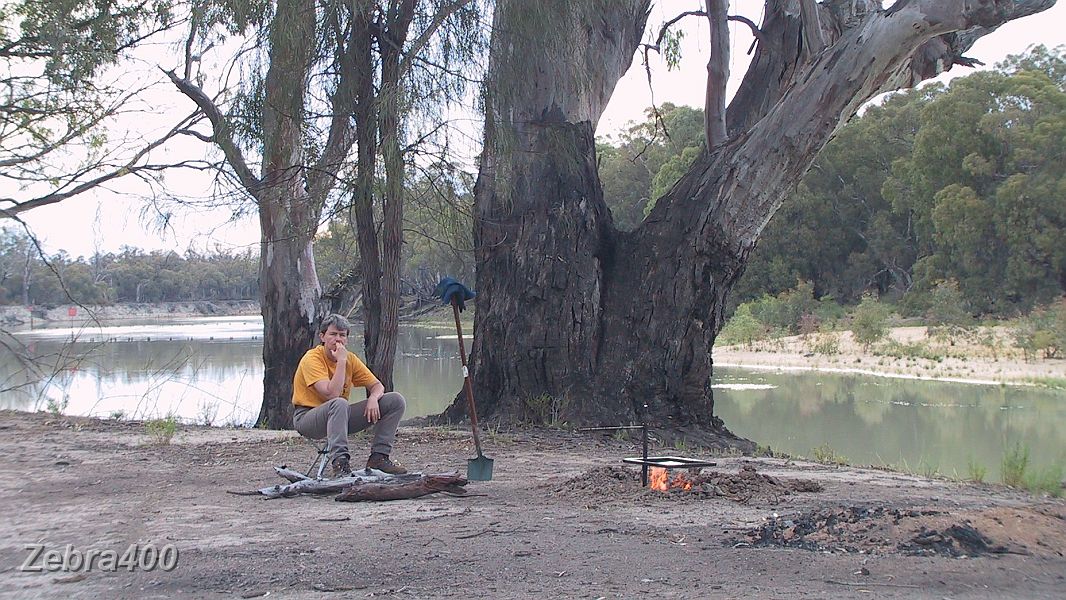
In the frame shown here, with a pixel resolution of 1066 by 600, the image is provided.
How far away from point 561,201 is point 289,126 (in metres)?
2.41

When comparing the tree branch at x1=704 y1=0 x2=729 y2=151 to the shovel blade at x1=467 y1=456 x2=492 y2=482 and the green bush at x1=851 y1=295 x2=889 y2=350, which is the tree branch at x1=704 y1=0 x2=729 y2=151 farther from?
the green bush at x1=851 y1=295 x2=889 y2=350

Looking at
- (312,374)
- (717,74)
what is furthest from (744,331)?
(312,374)

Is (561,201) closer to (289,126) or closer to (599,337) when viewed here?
(599,337)

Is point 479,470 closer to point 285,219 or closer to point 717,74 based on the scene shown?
point 285,219

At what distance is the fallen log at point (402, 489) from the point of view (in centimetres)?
541

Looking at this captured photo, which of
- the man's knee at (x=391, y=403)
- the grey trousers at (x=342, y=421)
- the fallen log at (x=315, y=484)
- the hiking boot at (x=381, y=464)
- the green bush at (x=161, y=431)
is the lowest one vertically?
the green bush at (x=161, y=431)

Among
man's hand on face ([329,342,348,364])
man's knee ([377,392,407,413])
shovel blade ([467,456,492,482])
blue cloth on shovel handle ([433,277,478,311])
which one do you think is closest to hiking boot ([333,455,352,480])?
man's knee ([377,392,407,413])

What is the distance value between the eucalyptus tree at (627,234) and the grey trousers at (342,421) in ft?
10.1

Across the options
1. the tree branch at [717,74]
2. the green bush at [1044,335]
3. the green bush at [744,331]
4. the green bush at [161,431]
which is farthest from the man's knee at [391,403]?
the green bush at [744,331]

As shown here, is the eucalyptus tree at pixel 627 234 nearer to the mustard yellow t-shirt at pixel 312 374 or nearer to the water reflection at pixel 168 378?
the mustard yellow t-shirt at pixel 312 374

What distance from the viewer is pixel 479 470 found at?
6.23 metres

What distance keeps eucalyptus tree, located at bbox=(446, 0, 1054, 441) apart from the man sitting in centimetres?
301

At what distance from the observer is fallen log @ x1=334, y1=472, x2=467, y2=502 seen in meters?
5.41

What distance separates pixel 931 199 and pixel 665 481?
3032cm
